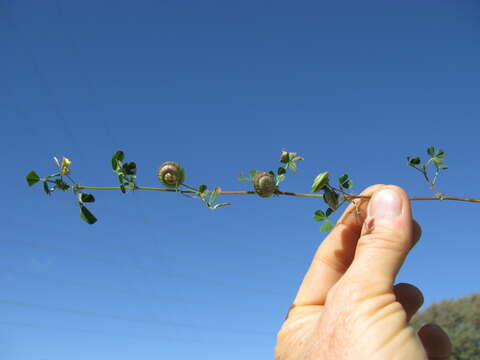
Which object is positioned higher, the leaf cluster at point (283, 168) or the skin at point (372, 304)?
the leaf cluster at point (283, 168)

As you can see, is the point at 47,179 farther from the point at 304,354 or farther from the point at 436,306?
the point at 436,306

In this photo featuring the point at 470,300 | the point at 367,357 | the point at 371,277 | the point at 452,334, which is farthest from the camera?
the point at 470,300

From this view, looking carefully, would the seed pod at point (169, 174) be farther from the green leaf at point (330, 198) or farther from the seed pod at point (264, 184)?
the green leaf at point (330, 198)

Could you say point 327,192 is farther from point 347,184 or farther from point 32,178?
point 32,178

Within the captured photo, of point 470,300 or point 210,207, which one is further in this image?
point 470,300

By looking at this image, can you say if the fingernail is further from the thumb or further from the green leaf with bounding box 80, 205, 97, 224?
the green leaf with bounding box 80, 205, 97, 224

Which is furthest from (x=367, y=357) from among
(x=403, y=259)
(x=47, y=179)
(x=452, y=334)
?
(x=452, y=334)

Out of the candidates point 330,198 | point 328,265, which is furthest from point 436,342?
point 330,198

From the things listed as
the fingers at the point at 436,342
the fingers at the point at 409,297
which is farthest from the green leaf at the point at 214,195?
the fingers at the point at 436,342

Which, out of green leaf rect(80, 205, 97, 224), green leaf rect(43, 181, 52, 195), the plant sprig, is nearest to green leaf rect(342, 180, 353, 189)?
the plant sprig
